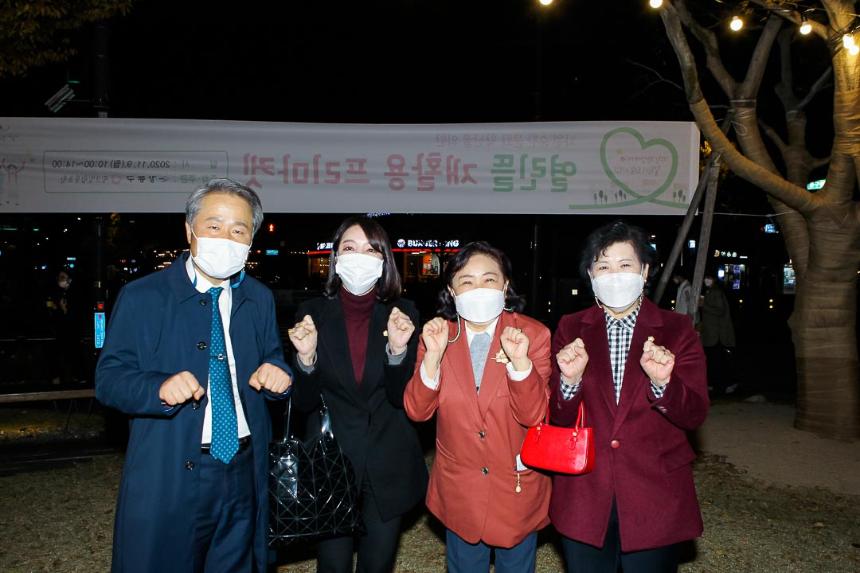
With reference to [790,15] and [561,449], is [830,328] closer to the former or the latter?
[790,15]

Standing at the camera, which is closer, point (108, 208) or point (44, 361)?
point (108, 208)

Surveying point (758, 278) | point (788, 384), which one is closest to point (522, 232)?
point (788, 384)

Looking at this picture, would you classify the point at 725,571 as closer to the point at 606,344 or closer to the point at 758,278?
the point at 606,344

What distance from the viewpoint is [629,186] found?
655 centimetres

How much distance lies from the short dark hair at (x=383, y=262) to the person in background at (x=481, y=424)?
360 mm

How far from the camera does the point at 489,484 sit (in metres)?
2.73

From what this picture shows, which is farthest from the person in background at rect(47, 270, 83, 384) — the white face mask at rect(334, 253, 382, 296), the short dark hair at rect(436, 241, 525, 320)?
the short dark hair at rect(436, 241, 525, 320)

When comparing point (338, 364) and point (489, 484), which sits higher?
point (338, 364)

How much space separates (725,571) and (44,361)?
1264 centimetres

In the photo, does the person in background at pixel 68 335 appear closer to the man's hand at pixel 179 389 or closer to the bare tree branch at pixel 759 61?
the man's hand at pixel 179 389

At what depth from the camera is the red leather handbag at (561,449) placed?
8.30ft

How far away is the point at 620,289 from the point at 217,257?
172 cm

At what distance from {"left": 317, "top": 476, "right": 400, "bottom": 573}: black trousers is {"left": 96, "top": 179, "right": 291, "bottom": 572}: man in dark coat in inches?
16.7

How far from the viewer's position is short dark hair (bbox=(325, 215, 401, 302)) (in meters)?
3.08
